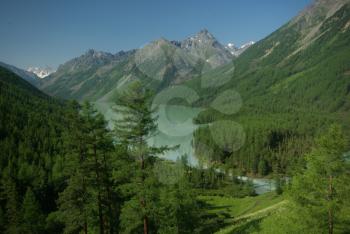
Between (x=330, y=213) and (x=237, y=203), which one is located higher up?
(x=330, y=213)

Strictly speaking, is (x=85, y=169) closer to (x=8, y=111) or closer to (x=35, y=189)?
(x=35, y=189)

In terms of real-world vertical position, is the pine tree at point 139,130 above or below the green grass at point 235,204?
above

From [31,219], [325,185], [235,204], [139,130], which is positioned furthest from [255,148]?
[139,130]

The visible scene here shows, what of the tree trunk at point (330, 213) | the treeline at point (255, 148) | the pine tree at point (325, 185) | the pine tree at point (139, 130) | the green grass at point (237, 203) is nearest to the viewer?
the pine tree at point (325, 185)

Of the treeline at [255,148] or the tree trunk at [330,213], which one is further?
the treeline at [255,148]

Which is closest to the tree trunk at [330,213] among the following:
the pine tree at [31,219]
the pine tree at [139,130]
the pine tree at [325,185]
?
the pine tree at [325,185]

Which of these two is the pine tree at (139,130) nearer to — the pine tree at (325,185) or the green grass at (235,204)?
the pine tree at (325,185)

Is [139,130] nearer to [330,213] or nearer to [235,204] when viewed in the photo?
[330,213]

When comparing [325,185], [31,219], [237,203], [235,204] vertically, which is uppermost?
[325,185]

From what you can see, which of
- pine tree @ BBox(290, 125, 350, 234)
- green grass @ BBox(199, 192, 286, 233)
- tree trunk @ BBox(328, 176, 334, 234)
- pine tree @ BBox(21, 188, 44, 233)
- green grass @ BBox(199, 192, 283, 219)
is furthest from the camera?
green grass @ BBox(199, 192, 283, 219)

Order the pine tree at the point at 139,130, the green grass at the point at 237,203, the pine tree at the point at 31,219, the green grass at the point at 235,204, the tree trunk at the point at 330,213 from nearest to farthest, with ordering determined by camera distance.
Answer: the tree trunk at the point at 330,213
the pine tree at the point at 139,130
the pine tree at the point at 31,219
the green grass at the point at 235,204
the green grass at the point at 237,203

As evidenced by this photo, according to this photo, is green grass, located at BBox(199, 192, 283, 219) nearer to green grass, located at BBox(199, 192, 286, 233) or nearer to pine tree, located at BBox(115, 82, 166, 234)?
green grass, located at BBox(199, 192, 286, 233)

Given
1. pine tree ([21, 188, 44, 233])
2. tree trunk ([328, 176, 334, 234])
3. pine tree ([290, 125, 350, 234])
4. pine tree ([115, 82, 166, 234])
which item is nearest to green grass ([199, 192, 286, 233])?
pine tree ([21, 188, 44, 233])

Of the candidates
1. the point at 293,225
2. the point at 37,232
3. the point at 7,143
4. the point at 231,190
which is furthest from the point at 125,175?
the point at 7,143
